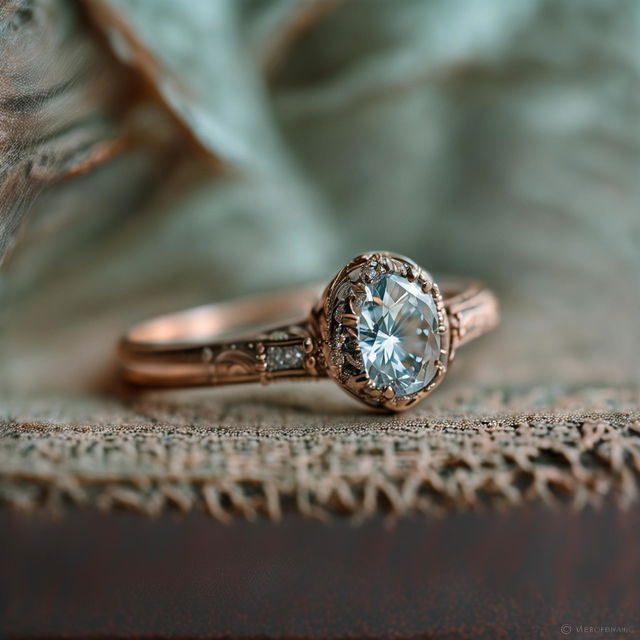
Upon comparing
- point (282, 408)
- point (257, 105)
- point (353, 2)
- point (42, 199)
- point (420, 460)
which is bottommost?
point (420, 460)

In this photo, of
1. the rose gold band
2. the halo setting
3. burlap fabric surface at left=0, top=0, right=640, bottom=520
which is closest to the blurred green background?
burlap fabric surface at left=0, top=0, right=640, bottom=520

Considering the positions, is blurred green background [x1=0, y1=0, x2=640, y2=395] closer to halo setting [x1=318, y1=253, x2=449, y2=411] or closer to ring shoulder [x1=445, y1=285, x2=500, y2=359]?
ring shoulder [x1=445, y1=285, x2=500, y2=359]

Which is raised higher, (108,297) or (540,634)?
(108,297)

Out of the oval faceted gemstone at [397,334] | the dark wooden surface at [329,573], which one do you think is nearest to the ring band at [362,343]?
the oval faceted gemstone at [397,334]

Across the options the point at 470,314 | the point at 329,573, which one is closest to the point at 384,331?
the point at 470,314

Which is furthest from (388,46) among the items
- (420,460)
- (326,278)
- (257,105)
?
(420,460)

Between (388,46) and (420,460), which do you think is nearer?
(420,460)

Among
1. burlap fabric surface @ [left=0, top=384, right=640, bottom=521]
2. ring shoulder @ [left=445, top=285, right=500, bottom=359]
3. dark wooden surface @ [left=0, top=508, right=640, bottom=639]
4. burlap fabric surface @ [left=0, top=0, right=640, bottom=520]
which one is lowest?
dark wooden surface @ [left=0, top=508, right=640, bottom=639]

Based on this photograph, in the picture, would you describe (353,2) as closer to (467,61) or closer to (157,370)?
(467,61)
